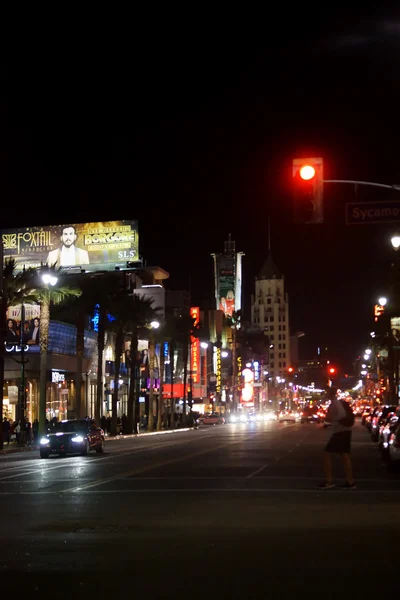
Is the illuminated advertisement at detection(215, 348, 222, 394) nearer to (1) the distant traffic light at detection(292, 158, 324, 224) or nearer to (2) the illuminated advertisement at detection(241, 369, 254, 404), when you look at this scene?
(2) the illuminated advertisement at detection(241, 369, 254, 404)

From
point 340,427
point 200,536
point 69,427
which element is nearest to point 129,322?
point 69,427

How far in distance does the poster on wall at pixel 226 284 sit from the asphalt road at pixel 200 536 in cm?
16892

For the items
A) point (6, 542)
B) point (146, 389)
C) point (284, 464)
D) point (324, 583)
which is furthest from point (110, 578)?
point (146, 389)

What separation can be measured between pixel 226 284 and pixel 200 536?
182106 mm

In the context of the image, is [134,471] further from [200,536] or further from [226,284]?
[226,284]

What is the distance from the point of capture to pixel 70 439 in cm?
3388

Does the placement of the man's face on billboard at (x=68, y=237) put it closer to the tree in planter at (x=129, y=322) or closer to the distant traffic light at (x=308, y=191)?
the tree in planter at (x=129, y=322)

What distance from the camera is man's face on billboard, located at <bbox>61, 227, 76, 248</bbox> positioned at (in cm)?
7875

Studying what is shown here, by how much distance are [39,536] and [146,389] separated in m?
81.6

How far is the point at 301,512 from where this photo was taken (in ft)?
45.6

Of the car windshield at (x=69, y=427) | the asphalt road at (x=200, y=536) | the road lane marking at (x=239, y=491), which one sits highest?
the car windshield at (x=69, y=427)

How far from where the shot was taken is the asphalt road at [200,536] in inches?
333

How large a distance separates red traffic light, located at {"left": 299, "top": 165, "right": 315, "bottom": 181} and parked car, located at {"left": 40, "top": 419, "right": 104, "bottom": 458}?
1912 centimetres

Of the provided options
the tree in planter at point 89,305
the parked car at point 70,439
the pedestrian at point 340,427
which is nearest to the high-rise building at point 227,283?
the tree in planter at point 89,305
